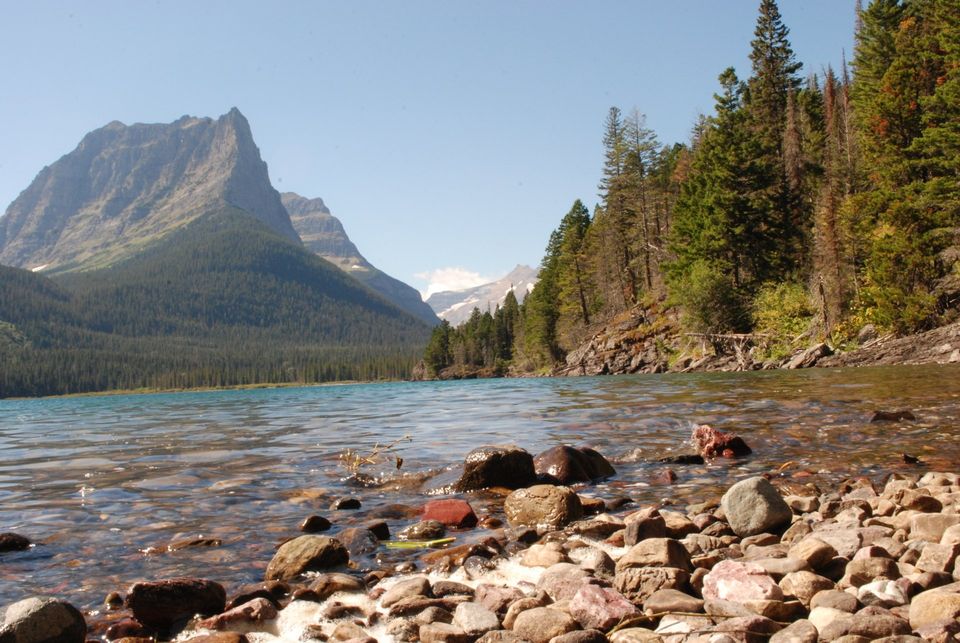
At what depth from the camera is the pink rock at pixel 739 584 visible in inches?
176

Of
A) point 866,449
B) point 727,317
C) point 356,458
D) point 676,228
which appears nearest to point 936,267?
point 727,317

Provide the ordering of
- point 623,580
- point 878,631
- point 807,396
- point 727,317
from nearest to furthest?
point 878,631, point 623,580, point 807,396, point 727,317

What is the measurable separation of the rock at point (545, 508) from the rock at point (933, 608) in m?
3.87

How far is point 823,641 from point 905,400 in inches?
643

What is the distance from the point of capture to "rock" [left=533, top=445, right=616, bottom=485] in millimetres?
10102

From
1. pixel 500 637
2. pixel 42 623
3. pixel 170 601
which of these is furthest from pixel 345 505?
pixel 500 637

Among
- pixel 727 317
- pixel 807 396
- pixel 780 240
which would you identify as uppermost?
pixel 780 240

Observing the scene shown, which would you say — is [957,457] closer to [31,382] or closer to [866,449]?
[866,449]

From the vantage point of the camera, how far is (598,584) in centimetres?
505

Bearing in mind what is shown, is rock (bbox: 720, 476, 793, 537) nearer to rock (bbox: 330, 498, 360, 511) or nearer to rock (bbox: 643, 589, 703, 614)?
rock (bbox: 643, 589, 703, 614)

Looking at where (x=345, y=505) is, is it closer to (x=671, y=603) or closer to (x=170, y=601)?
(x=170, y=601)

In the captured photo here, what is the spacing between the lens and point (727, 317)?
2060 inches

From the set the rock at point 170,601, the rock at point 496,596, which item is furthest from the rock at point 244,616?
the rock at point 496,596

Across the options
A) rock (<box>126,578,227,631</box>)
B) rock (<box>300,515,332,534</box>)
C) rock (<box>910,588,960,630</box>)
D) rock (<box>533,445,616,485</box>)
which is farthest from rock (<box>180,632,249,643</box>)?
rock (<box>533,445,616,485</box>)
